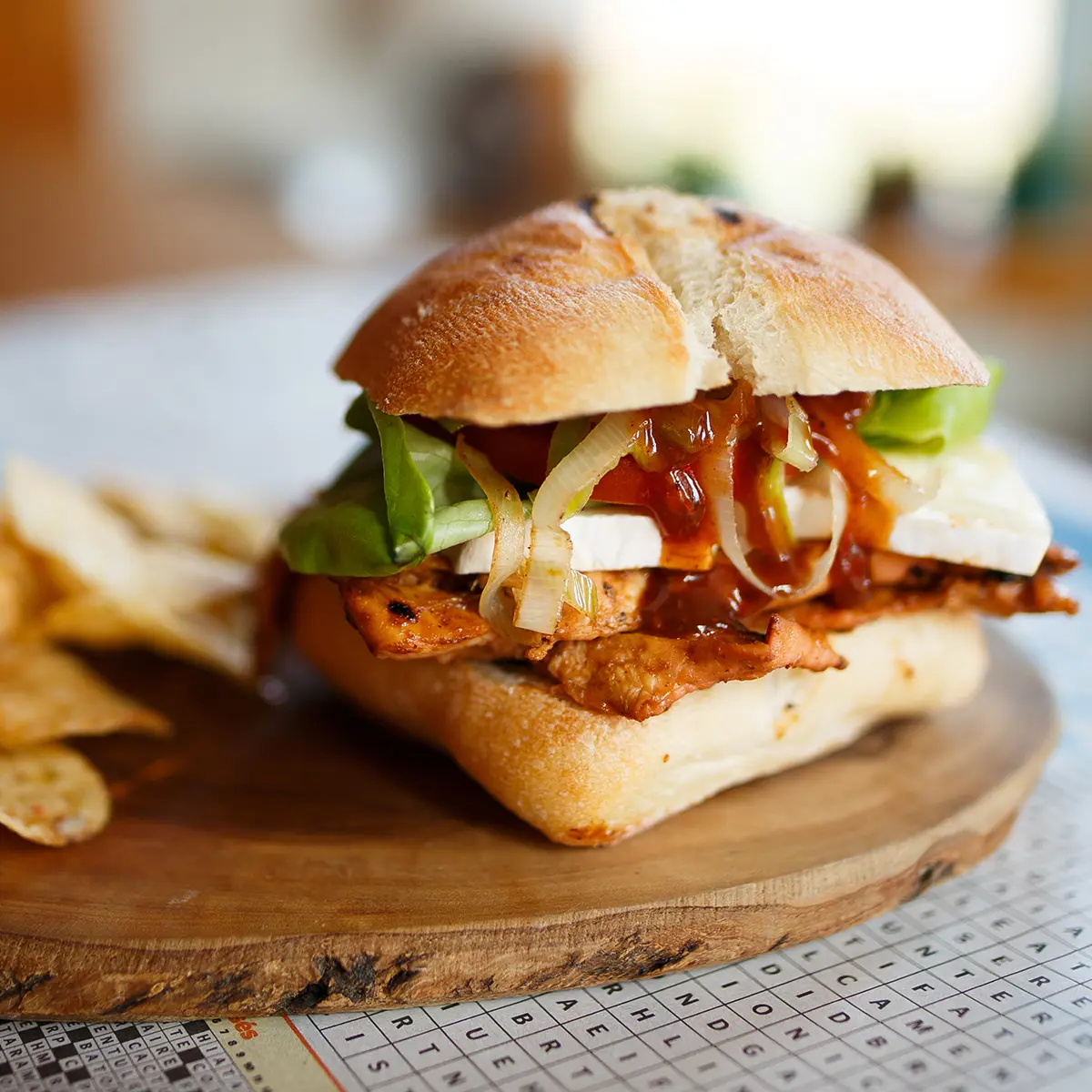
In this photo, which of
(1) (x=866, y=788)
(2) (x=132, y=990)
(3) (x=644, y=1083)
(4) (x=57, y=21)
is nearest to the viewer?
(3) (x=644, y=1083)

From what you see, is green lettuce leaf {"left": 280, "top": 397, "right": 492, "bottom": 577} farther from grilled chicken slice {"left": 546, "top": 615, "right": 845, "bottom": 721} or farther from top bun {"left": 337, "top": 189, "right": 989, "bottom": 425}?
grilled chicken slice {"left": 546, "top": 615, "right": 845, "bottom": 721}

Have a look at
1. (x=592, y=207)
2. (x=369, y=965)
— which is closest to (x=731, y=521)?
(x=592, y=207)

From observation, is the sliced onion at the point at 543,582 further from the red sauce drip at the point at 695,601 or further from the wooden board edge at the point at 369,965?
the wooden board edge at the point at 369,965

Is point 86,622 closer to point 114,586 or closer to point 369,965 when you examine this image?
point 114,586

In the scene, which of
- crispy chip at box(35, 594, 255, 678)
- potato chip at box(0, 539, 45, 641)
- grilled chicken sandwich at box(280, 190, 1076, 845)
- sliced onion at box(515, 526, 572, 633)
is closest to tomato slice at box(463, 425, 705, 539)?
grilled chicken sandwich at box(280, 190, 1076, 845)

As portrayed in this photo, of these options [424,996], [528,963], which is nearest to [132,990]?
[424,996]

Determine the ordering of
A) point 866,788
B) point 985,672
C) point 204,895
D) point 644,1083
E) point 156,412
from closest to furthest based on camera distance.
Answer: point 644,1083
point 204,895
point 866,788
point 985,672
point 156,412

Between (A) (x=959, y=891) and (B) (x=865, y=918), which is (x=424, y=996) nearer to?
(B) (x=865, y=918)
